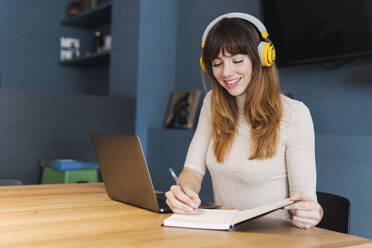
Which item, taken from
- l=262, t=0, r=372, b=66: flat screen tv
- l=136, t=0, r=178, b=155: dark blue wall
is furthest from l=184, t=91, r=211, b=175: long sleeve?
l=136, t=0, r=178, b=155: dark blue wall

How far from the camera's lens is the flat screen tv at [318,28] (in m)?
1.87

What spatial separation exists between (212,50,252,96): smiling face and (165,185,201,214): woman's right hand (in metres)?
0.49

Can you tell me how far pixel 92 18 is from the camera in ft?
13.6

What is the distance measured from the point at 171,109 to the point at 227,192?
1.79m

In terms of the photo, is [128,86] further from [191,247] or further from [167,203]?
[191,247]

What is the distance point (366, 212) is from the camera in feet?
5.84

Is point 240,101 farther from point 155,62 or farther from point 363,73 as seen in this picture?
point 155,62

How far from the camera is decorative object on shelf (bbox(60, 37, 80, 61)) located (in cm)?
447

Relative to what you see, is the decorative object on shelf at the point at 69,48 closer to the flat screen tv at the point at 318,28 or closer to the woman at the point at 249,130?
the flat screen tv at the point at 318,28

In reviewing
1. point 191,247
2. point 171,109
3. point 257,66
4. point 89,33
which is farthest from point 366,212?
point 89,33

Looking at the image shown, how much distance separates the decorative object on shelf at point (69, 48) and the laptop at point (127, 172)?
350cm

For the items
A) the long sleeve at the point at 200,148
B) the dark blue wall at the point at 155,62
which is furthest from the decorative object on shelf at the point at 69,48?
the long sleeve at the point at 200,148

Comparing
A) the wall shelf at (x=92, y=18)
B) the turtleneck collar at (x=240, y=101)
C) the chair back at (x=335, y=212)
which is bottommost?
the chair back at (x=335, y=212)

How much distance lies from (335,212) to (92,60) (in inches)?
133
